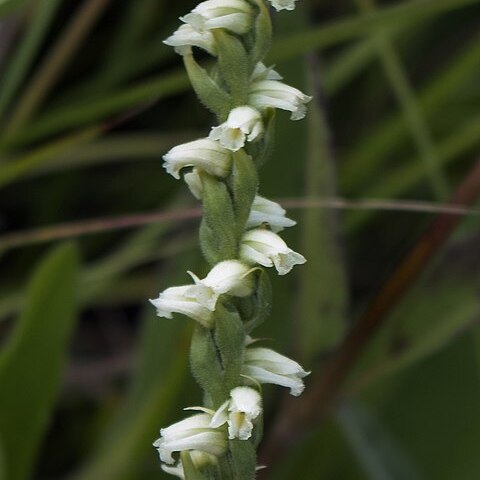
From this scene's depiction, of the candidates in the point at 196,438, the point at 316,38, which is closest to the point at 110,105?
the point at 316,38

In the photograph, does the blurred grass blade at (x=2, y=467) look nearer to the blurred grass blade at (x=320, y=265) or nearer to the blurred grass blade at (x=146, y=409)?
the blurred grass blade at (x=146, y=409)

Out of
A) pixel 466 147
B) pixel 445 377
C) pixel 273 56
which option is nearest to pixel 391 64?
pixel 466 147

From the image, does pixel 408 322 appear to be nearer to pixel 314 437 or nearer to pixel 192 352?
pixel 314 437

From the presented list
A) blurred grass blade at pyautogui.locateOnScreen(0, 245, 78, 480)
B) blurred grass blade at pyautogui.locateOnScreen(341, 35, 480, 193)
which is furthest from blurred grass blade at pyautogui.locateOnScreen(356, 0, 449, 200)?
blurred grass blade at pyautogui.locateOnScreen(0, 245, 78, 480)

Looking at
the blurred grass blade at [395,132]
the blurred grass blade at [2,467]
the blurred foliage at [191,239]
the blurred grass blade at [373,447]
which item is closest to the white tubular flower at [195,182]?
the blurred foliage at [191,239]

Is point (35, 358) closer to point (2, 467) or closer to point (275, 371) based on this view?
point (2, 467)

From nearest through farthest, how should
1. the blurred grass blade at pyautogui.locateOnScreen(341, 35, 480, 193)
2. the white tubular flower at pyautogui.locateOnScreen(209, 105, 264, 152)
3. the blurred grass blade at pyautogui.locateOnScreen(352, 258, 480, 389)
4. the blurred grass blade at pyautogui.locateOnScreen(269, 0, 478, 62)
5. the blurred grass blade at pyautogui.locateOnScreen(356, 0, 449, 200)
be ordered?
the white tubular flower at pyautogui.locateOnScreen(209, 105, 264, 152) → the blurred grass blade at pyautogui.locateOnScreen(269, 0, 478, 62) → the blurred grass blade at pyautogui.locateOnScreen(352, 258, 480, 389) → the blurred grass blade at pyautogui.locateOnScreen(356, 0, 449, 200) → the blurred grass blade at pyautogui.locateOnScreen(341, 35, 480, 193)

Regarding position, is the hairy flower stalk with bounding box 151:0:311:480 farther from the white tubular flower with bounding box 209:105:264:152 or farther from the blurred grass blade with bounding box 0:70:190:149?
the blurred grass blade with bounding box 0:70:190:149
